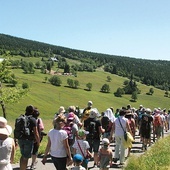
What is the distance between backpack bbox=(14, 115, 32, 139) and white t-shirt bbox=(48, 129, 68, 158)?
1.25m

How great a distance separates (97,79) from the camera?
162 metres

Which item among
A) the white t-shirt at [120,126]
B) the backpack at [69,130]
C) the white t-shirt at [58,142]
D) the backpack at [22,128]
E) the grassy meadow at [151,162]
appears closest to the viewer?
the white t-shirt at [58,142]

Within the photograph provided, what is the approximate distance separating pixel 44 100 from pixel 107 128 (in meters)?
94.2

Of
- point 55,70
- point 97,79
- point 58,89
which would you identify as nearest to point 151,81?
point 97,79

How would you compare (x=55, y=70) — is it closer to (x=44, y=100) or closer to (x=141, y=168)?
(x=44, y=100)

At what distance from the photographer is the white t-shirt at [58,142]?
7.27 m

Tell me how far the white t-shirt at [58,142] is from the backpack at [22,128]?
1248 millimetres

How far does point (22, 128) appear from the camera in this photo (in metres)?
8.40

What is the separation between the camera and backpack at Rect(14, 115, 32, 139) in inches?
328

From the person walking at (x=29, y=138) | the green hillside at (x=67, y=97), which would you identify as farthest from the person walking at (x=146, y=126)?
the green hillside at (x=67, y=97)

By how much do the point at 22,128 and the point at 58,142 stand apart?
152 cm

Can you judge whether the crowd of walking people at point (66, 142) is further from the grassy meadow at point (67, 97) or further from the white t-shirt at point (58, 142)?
the grassy meadow at point (67, 97)

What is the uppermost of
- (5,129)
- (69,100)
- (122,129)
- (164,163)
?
(5,129)

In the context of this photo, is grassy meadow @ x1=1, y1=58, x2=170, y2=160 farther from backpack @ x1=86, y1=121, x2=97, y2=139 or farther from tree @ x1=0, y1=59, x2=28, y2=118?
backpack @ x1=86, y1=121, x2=97, y2=139
